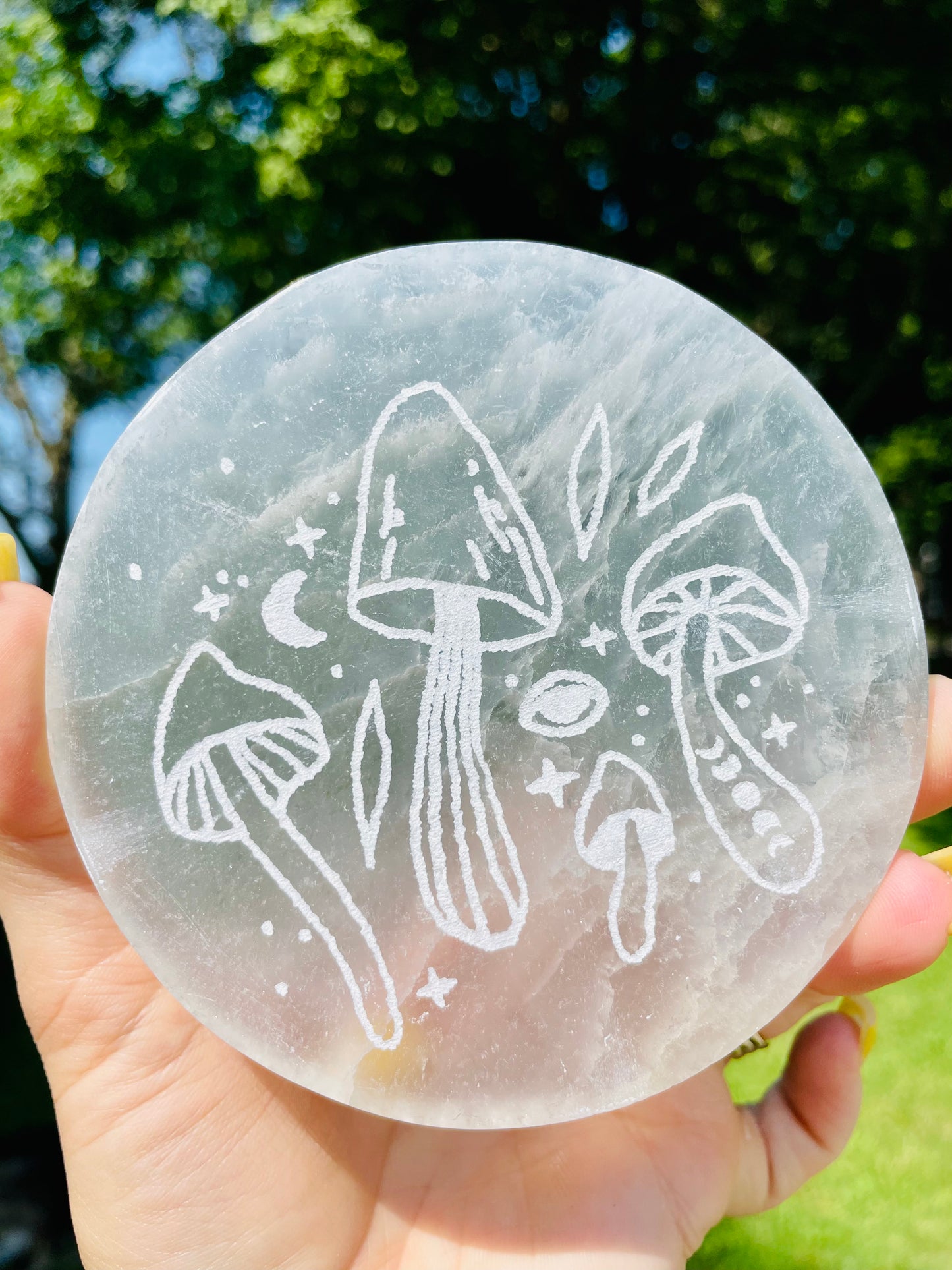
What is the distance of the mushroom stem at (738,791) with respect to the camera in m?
1.18

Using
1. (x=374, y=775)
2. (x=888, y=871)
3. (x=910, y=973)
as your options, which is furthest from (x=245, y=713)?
(x=910, y=973)

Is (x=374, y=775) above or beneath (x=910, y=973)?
above

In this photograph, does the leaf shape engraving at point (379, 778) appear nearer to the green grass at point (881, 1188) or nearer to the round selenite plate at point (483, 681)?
the round selenite plate at point (483, 681)

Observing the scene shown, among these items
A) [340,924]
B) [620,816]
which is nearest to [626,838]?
[620,816]

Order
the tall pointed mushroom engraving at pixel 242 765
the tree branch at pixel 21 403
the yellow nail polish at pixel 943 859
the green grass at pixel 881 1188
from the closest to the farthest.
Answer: the tall pointed mushroom engraving at pixel 242 765
the yellow nail polish at pixel 943 859
the green grass at pixel 881 1188
the tree branch at pixel 21 403

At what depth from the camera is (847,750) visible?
47.8 inches

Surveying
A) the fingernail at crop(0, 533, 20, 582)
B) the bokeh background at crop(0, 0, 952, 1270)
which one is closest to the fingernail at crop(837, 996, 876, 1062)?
the fingernail at crop(0, 533, 20, 582)

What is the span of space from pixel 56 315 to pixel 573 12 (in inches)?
154

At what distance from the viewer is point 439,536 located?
114cm

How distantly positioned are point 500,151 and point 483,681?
17.4ft

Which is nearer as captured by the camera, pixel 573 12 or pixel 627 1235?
pixel 627 1235

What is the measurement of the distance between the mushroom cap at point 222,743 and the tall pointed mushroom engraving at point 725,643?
0.44 metres

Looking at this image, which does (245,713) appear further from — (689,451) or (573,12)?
(573,12)

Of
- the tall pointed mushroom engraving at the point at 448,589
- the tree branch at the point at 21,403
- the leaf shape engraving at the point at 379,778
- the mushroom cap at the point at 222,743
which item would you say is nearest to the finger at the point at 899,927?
the tall pointed mushroom engraving at the point at 448,589
